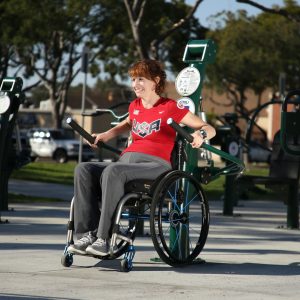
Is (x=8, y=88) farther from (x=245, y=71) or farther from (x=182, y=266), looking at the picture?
(x=245, y=71)

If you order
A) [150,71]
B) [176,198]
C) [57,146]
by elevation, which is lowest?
[57,146]

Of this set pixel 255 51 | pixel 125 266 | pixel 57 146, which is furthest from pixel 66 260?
A: pixel 255 51

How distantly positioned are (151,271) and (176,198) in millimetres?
577

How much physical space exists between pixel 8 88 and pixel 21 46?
4156 cm

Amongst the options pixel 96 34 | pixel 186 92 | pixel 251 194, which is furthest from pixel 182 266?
pixel 96 34

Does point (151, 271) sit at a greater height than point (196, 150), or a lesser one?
lesser

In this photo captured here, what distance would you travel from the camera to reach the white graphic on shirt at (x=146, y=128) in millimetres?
8297

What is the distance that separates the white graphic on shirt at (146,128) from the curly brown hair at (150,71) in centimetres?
31

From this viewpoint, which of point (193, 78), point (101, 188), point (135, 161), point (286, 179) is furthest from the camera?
point (286, 179)

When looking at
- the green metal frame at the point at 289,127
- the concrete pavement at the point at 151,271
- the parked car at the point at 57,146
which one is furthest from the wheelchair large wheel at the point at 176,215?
the parked car at the point at 57,146

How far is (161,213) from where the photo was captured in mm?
8062

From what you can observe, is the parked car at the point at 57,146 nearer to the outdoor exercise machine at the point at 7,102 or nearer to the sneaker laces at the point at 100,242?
the outdoor exercise machine at the point at 7,102

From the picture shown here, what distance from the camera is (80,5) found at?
2100 inches

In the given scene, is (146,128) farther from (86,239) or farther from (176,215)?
(86,239)
